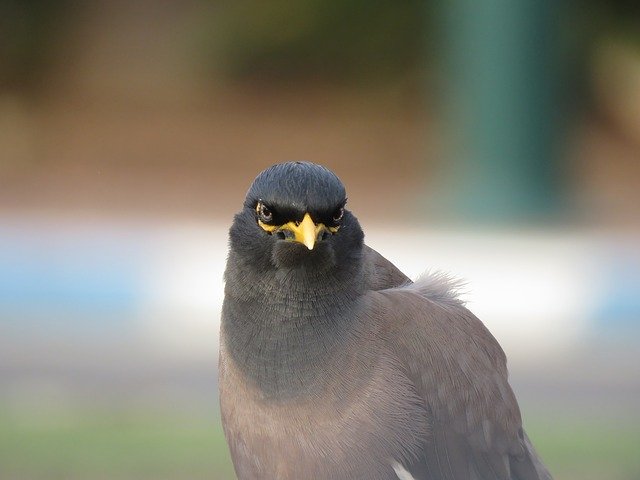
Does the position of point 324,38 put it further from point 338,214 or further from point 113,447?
point 338,214

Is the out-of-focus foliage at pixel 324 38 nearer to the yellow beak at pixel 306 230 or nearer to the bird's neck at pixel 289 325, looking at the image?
the bird's neck at pixel 289 325

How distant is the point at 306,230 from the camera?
2.82 m

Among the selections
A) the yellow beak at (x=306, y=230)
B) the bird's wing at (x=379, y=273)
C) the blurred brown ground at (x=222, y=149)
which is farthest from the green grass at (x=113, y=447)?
the blurred brown ground at (x=222, y=149)

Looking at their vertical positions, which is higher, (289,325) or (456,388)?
(289,325)

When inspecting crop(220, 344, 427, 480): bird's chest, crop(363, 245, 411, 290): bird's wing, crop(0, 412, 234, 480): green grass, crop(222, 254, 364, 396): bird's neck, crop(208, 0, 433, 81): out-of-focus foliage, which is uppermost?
crop(208, 0, 433, 81): out-of-focus foliage

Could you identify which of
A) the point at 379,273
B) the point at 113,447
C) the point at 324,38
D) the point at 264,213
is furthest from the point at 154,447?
the point at 324,38

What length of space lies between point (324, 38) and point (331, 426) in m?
8.42

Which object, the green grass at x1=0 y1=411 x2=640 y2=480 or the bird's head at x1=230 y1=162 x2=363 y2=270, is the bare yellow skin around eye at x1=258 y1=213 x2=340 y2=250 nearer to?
the bird's head at x1=230 y1=162 x2=363 y2=270

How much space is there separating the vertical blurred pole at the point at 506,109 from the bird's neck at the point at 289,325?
15.6 feet

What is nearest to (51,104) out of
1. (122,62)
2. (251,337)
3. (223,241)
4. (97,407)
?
(122,62)

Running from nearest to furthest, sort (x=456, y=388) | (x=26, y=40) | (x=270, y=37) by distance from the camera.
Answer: (x=456, y=388)
(x=270, y=37)
(x=26, y=40)

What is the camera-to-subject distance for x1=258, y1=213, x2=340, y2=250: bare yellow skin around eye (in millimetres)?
2795

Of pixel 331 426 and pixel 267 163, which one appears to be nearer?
pixel 331 426

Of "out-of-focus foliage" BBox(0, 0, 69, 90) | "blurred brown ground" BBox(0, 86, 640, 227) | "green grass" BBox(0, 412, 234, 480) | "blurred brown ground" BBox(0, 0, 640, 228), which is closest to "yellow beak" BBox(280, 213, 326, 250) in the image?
"green grass" BBox(0, 412, 234, 480)
